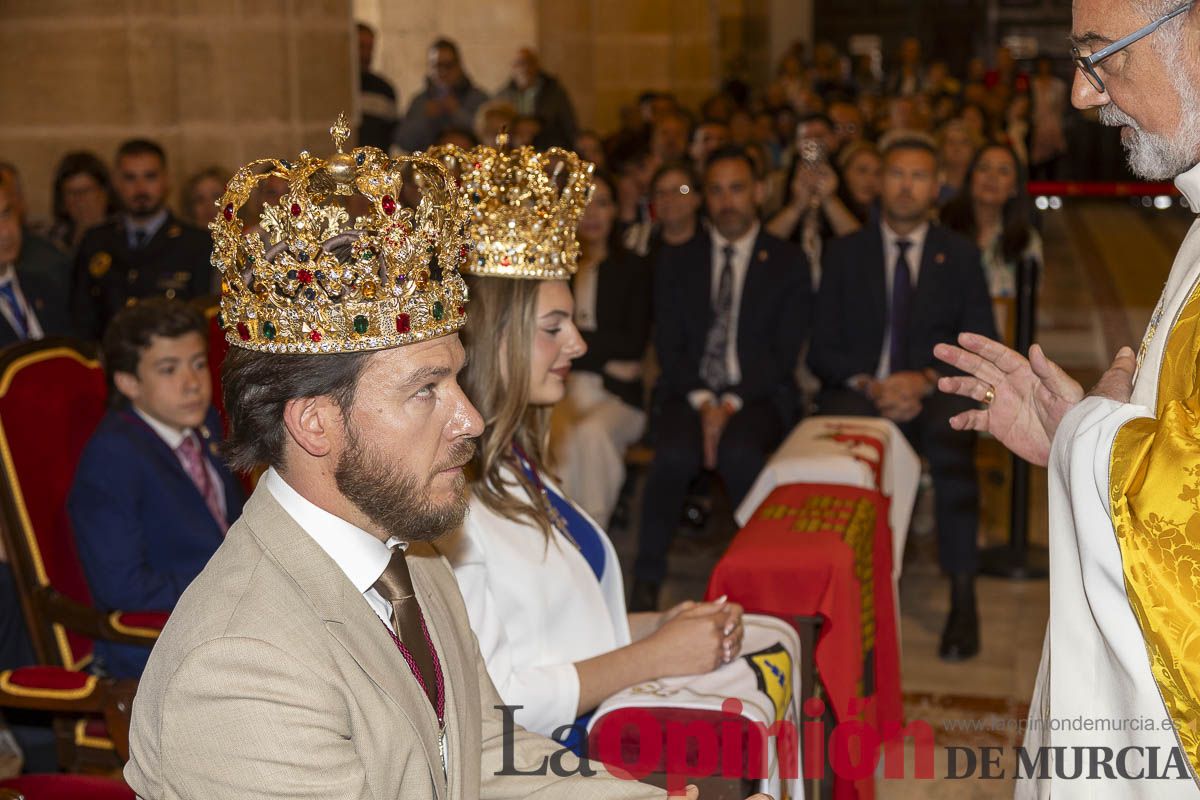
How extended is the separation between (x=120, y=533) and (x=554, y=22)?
35.4 ft

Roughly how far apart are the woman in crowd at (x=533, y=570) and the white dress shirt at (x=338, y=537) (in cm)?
76

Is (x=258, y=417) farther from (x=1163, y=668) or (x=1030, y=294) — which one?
(x=1030, y=294)

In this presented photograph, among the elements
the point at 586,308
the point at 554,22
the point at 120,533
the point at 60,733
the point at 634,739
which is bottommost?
the point at 60,733

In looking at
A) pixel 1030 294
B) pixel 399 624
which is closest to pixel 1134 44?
pixel 399 624

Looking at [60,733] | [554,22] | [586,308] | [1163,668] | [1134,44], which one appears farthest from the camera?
[554,22]

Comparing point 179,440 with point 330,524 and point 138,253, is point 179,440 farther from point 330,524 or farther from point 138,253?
point 138,253

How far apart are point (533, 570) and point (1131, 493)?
1.17m

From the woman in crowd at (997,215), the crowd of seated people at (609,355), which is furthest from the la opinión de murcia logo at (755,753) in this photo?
the woman in crowd at (997,215)

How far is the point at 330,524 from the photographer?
1.87 meters

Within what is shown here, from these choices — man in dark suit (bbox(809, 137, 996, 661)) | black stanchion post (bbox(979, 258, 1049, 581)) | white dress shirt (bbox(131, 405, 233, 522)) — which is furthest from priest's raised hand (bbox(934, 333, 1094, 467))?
black stanchion post (bbox(979, 258, 1049, 581))

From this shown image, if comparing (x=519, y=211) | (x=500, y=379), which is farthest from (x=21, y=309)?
(x=500, y=379)

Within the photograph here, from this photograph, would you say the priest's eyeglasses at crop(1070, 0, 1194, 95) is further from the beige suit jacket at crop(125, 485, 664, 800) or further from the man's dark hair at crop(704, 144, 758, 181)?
the man's dark hair at crop(704, 144, 758, 181)

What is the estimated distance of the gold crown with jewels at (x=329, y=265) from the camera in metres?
1.87

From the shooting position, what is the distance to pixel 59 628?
3463mm
